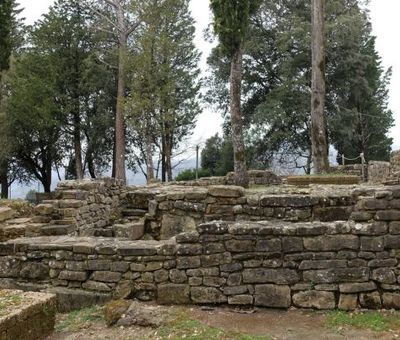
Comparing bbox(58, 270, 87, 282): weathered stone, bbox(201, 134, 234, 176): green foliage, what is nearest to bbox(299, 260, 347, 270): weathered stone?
bbox(58, 270, 87, 282): weathered stone

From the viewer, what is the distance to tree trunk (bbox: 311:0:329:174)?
686 inches

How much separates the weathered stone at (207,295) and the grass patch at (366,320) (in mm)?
1324

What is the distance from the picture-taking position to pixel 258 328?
17.0 feet

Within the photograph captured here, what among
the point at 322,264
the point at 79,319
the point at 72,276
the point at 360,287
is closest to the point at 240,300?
the point at 322,264

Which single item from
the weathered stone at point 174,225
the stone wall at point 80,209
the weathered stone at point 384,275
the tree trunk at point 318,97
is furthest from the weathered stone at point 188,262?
the tree trunk at point 318,97

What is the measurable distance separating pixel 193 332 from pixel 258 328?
0.76 metres

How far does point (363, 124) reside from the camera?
31.7 metres

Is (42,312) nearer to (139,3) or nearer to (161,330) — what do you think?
(161,330)

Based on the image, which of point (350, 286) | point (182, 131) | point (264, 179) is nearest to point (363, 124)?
point (182, 131)

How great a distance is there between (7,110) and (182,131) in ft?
36.2

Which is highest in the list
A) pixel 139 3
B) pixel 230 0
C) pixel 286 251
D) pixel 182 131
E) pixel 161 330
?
pixel 139 3

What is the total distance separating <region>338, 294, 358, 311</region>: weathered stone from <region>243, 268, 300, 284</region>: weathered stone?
0.58 metres

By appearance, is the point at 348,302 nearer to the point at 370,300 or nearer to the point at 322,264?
the point at 370,300

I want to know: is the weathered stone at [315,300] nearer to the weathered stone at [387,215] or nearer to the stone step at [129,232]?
the weathered stone at [387,215]
